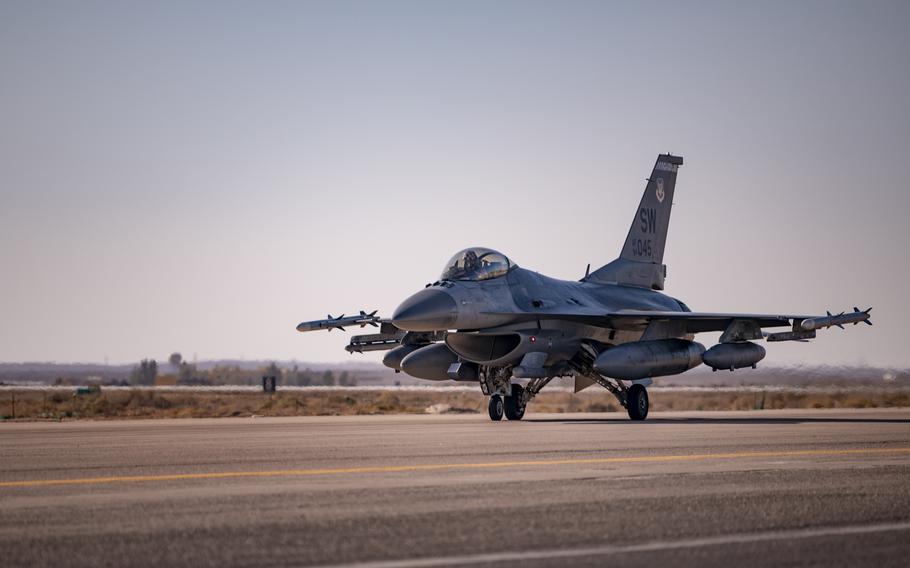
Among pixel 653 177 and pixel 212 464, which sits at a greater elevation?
pixel 653 177

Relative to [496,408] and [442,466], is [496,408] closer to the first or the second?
[496,408]

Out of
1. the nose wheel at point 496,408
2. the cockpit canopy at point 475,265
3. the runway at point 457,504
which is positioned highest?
the cockpit canopy at point 475,265

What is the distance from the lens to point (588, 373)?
28453 millimetres

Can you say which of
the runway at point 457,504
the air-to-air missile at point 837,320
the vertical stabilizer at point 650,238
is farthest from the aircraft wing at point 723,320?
the runway at point 457,504

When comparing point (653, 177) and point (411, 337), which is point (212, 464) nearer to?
point (411, 337)

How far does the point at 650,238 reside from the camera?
109 feet

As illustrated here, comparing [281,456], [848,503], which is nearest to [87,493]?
[281,456]

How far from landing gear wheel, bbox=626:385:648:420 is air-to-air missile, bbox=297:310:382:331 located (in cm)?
→ 707

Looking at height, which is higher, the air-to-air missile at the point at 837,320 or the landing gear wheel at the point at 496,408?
the air-to-air missile at the point at 837,320

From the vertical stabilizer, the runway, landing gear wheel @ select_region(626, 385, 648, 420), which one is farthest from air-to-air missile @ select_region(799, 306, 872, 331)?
the runway

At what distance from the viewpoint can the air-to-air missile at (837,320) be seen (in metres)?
26.2

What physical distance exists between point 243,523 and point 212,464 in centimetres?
494

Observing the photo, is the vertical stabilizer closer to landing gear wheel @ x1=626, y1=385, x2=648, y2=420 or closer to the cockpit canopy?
landing gear wheel @ x1=626, y1=385, x2=648, y2=420

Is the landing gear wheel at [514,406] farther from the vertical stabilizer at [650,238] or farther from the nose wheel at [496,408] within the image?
the vertical stabilizer at [650,238]
